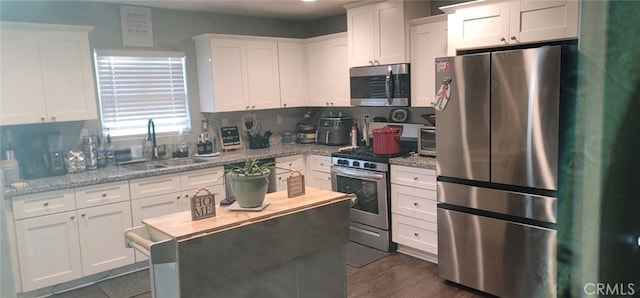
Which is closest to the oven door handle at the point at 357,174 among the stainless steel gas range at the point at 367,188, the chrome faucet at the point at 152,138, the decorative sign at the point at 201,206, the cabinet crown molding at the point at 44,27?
the stainless steel gas range at the point at 367,188

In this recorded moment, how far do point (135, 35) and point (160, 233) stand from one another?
Answer: 2.86m

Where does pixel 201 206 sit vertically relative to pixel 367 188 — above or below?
above

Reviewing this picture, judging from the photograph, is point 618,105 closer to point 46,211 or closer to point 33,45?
point 46,211

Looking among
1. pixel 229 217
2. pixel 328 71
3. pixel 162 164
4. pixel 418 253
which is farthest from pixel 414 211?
pixel 162 164

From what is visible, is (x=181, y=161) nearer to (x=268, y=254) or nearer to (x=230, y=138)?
(x=230, y=138)

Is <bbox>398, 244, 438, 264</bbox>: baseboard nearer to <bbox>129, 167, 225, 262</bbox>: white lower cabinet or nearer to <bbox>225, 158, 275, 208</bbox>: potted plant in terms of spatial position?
<bbox>129, 167, 225, 262</bbox>: white lower cabinet

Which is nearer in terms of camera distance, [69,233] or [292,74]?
[69,233]

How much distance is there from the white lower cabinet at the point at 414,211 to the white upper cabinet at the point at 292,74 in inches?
67.3

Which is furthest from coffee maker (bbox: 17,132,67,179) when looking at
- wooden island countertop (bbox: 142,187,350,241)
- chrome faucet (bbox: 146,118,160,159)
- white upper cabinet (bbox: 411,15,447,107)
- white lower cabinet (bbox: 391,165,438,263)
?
white upper cabinet (bbox: 411,15,447,107)

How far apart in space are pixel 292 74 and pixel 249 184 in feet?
10.1

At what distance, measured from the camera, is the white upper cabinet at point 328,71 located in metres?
4.62

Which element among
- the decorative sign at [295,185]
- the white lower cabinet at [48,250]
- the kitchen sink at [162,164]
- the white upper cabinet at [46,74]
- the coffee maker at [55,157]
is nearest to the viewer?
the decorative sign at [295,185]

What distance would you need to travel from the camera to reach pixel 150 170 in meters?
3.61

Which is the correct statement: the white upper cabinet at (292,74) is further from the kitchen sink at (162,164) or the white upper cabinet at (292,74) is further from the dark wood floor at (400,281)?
the dark wood floor at (400,281)
